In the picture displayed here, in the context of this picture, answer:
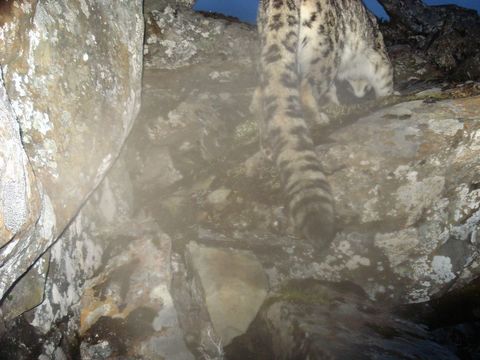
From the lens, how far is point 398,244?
12.9ft

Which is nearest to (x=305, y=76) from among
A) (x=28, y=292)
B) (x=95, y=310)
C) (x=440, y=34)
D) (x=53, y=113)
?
(x=53, y=113)

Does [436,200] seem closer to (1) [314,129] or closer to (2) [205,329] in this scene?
(1) [314,129]

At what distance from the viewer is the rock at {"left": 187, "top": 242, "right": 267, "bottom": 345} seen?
368 cm

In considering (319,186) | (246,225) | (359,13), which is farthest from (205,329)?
(359,13)

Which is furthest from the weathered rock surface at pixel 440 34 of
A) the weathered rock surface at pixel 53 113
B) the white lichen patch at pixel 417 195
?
the weathered rock surface at pixel 53 113

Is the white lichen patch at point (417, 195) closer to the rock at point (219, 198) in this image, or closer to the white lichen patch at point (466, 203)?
the white lichen patch at point (466, 203)

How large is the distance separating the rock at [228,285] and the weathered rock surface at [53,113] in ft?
3.66

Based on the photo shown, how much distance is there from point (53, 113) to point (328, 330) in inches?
98.1

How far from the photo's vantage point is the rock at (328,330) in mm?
3041

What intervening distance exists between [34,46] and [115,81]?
3.23 feet

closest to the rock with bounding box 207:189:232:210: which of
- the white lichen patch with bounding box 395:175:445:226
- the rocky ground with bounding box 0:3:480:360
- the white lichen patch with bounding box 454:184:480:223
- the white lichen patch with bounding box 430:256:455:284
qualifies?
the rocky ground with bounding box 0:3:480:360

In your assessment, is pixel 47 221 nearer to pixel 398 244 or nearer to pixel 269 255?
pixel 269 255

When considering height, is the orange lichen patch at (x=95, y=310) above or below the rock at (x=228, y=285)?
below

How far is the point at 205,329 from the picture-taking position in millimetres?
3592
